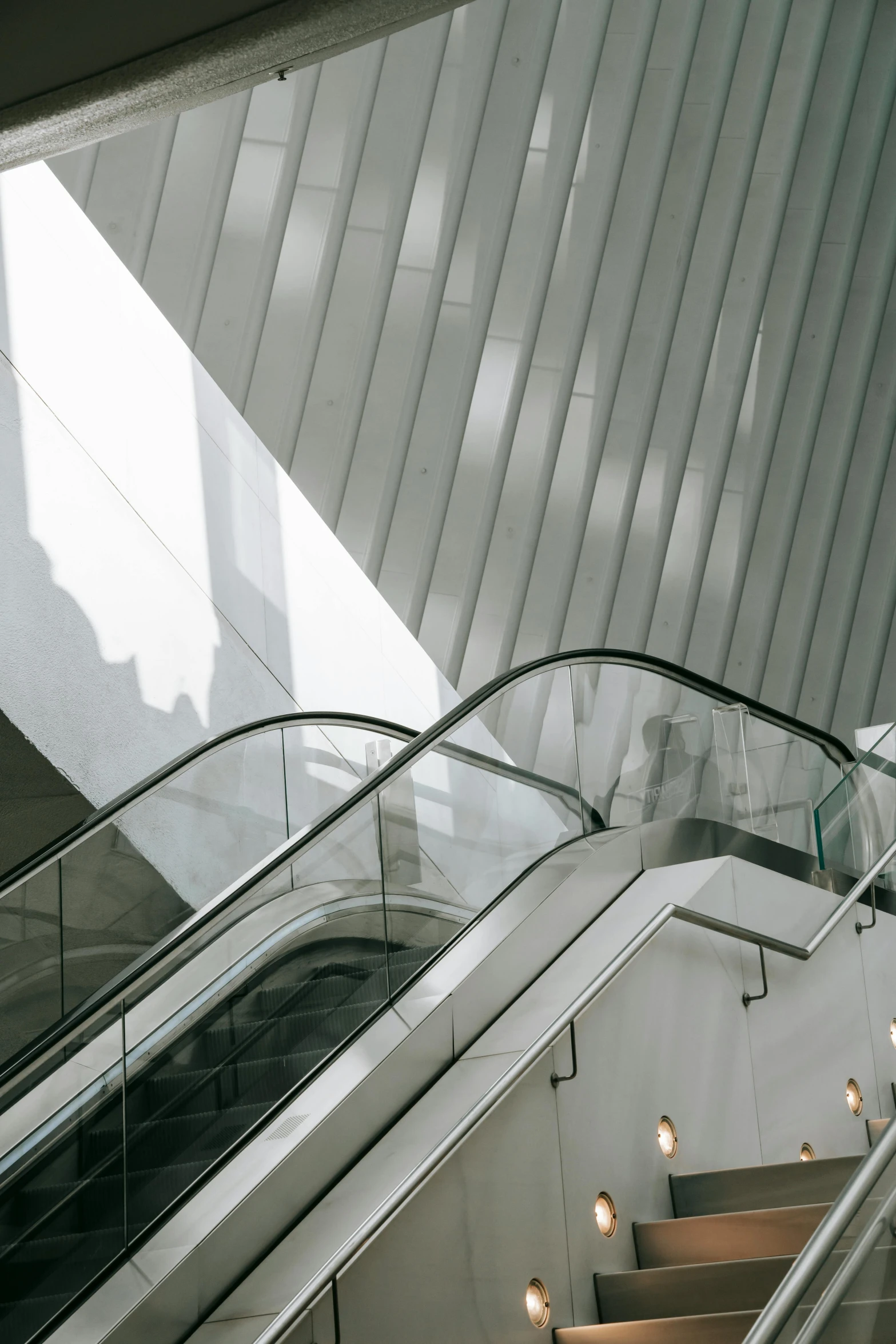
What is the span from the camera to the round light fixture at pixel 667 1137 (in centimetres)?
466

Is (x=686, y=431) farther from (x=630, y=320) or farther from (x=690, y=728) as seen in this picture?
(x=690, y=728)

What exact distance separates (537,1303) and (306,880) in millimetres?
1503

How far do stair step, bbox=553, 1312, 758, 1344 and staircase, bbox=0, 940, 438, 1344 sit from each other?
1.11m

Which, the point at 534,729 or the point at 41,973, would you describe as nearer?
the point at 41,973

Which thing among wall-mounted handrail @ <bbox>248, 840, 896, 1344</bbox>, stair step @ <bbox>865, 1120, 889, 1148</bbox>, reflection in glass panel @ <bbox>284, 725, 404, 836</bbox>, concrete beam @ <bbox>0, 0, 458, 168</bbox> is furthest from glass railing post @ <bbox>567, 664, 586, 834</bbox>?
concrete beam @ <bbox>0, 0, 458, 168</bbox>

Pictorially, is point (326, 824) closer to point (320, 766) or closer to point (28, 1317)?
point (28, 1317)

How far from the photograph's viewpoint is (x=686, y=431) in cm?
1075

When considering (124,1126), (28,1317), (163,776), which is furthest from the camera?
(163,776)

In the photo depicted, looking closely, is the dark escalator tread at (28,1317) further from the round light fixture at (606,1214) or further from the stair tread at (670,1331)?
the round light fixture at (606,1214)

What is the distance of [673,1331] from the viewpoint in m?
3.54

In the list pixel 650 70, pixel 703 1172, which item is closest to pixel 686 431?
pixel 650 70

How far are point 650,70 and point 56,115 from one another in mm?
7898

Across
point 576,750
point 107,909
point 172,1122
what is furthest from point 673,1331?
point 107,909

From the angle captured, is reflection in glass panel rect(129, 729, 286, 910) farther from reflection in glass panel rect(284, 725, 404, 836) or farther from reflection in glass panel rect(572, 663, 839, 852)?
reflection in glass panel rect(572, 663, 839, 852)
